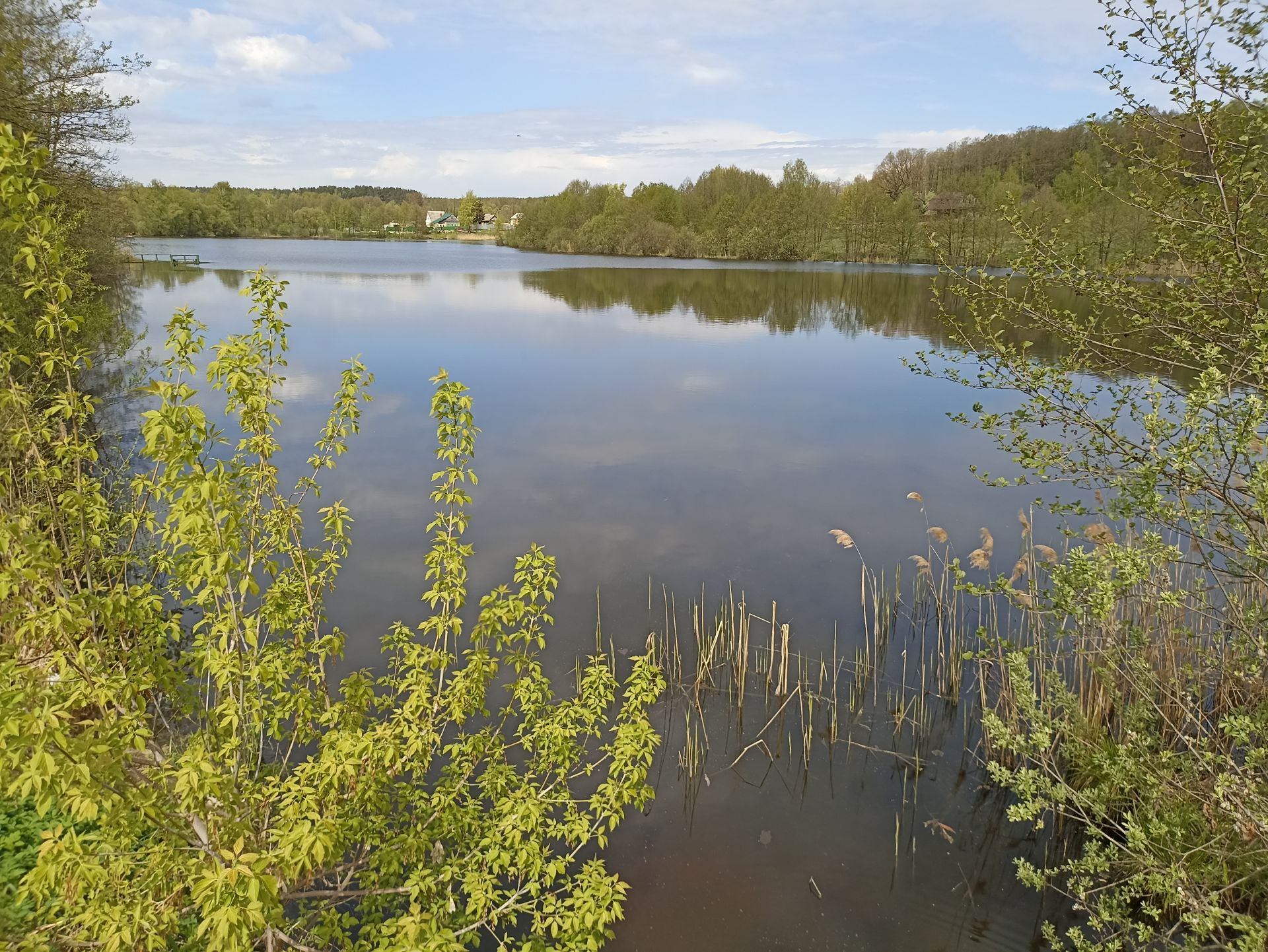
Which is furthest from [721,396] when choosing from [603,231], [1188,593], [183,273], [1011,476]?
[603,231]

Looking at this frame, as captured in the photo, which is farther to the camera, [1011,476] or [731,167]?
[731,167]

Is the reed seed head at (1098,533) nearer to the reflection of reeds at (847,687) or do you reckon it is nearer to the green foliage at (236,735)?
the reflection of reeds at (847,687)

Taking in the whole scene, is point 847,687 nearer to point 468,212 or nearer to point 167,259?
point 167,259

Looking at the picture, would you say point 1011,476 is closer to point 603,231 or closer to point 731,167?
point 603,231

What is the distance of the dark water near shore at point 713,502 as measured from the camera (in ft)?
22.0

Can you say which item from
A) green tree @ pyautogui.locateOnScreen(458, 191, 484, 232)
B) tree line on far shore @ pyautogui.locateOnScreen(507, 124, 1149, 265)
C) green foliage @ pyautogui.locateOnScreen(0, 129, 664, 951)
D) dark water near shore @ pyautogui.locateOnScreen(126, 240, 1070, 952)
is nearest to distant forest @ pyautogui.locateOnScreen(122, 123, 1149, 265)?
tree line on far shore @ pyautogui.locateOnScreen(507, 124, 1149, 265)

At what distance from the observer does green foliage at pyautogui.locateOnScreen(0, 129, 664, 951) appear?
3.26 m

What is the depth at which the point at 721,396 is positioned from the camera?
80.2 feet

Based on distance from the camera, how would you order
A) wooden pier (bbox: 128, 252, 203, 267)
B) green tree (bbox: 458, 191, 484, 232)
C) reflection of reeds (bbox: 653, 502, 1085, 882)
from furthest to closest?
green tree (bbox: 458, 191, 484, 232), wooden pier (bbox: 128, 252, 203, 267), reflection of reeds (bbox: 653, 502, 1085, 882)

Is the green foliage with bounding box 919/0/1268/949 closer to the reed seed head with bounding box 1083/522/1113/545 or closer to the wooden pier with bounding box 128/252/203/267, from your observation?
the reed seed head with bounding box 1083/522/1113/545

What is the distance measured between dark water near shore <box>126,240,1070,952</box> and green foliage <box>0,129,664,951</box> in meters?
2.26

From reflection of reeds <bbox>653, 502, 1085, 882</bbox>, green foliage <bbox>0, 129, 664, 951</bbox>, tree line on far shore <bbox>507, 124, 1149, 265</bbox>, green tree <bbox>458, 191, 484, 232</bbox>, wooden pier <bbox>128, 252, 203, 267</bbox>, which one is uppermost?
green tree <bbox>458, 191, 484, 232</bbox>

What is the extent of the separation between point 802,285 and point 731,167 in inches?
2280

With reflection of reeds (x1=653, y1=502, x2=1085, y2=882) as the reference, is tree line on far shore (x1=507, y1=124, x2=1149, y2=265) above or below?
above
